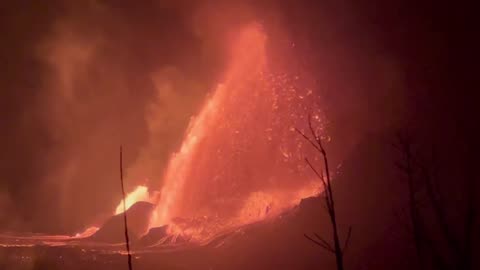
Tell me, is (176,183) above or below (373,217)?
above

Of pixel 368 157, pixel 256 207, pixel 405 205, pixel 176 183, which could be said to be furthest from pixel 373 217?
pixel 176 183

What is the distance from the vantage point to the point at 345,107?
47.6 metres

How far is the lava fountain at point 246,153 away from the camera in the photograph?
157 ft

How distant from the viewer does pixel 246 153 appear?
2044 inches

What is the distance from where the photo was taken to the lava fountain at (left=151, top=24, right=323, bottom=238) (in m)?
47.8

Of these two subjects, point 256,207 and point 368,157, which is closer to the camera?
point 368,157

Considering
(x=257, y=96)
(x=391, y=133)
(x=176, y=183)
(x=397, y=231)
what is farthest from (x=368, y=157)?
(x=176, y=183)

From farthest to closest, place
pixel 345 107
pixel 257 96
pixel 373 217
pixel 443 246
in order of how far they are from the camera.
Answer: pixel 257 96 → pixel 345 107 → pixel 373 217 → pixel 443 246

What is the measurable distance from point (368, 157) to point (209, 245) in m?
17.5

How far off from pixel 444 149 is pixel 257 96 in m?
23.0

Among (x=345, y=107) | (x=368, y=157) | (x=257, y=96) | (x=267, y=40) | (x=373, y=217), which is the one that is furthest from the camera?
(x=267, y=40)

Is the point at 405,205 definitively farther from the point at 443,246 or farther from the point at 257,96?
the point at 257,96

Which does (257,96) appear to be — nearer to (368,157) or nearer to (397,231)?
(368,157)

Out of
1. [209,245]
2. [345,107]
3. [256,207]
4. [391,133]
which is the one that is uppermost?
[345,107]
